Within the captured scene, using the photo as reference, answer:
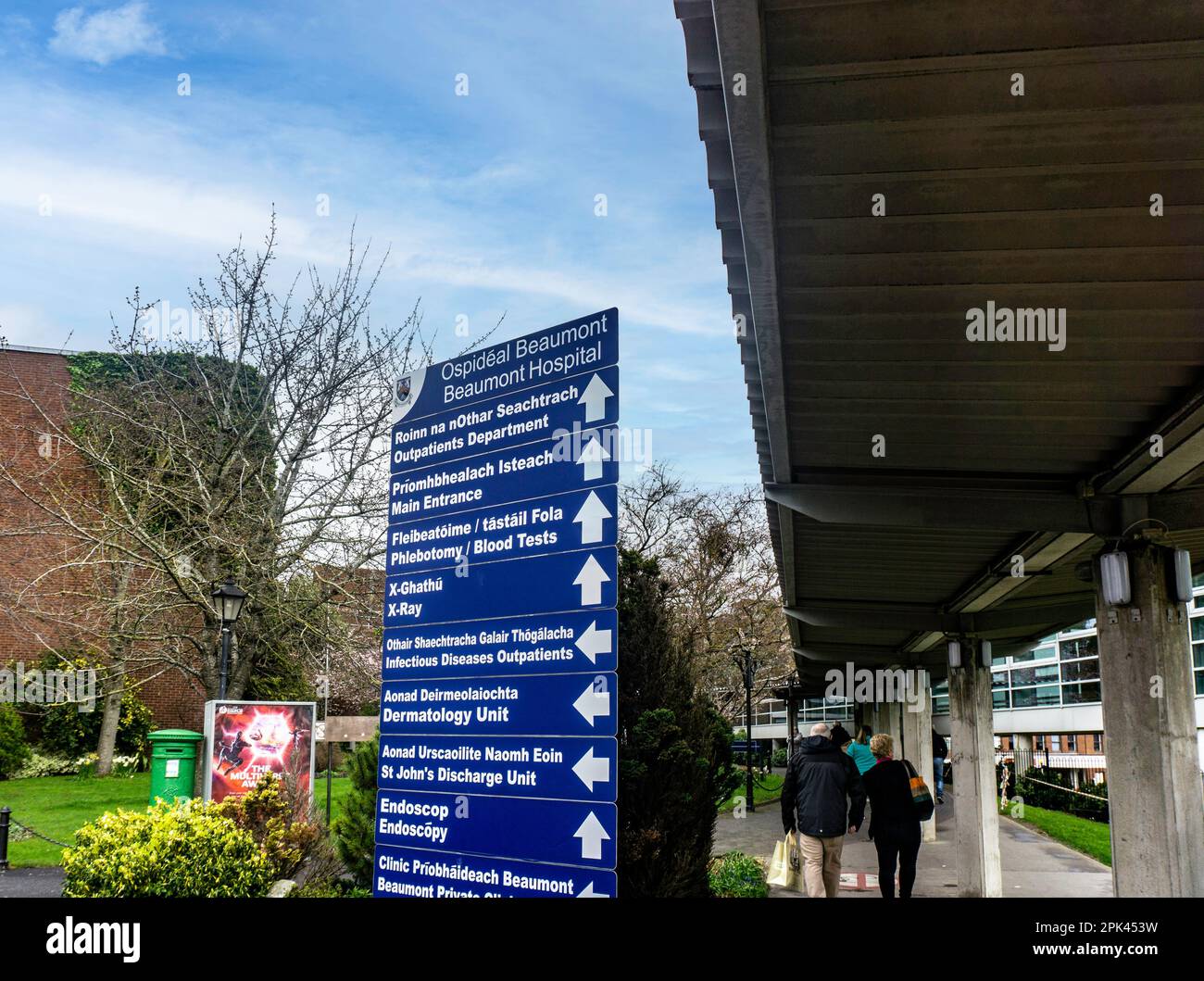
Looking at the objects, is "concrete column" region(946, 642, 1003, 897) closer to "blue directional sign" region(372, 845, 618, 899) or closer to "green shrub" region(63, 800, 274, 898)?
"green shrub" region(63, 800, 274, 898)

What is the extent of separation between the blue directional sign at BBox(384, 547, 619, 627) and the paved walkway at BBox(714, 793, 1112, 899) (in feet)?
31.5

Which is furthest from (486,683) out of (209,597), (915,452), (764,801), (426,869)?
(764,801)

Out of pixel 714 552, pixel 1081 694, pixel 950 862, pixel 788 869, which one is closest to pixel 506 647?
pixel 788 869

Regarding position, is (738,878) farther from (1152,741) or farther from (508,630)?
(508,630)

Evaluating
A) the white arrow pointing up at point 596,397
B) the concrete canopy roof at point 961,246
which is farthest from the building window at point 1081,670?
the white arrow pointing up at point 596,397

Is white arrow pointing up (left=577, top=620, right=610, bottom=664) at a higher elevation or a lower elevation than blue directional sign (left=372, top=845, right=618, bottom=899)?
higher

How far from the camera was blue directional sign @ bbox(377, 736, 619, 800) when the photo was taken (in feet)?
12.6

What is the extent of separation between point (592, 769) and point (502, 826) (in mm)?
547

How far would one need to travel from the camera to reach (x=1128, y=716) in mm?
8297

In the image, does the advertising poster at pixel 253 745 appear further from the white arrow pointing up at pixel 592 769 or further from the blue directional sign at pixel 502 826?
the white arrow pointing up at pixel 592 769

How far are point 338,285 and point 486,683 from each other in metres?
13.7

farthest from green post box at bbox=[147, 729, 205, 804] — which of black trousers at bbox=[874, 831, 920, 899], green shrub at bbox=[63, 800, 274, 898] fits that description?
black trousers at bbox=[874, 831, 920, 899]

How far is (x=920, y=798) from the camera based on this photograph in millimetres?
11805

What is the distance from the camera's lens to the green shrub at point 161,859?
880cm
